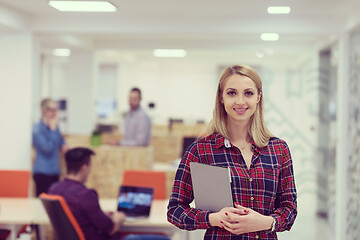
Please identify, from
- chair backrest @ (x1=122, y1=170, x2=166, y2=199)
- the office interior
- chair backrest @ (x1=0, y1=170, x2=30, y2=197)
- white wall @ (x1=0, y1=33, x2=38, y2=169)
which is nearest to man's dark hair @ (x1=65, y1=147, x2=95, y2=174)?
chair backrest @ (x1=122, y1=170, x2=166, y2=199)

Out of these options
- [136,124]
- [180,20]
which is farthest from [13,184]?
[180,20]

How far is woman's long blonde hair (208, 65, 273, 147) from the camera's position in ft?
6.19

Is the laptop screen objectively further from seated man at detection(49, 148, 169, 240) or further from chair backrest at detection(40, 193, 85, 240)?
chair backrest at detection(40, 193, 85, 240)

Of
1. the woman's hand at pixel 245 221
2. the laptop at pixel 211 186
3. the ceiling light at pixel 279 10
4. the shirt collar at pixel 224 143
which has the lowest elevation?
the woman's hand at pixel 245 221

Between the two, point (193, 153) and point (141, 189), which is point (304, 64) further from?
point (193, 153)

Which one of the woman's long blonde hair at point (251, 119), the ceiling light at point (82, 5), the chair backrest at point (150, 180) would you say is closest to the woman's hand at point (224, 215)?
the woman's long blonde hair at point (251, 119)

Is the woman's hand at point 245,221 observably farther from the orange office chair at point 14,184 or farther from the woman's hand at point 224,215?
the orange office chair at point 14,184

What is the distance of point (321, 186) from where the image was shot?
693 cm

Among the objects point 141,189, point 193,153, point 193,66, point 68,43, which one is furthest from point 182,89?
point 193,153

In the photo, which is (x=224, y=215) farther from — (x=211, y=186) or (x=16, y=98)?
(x=16, y=98)

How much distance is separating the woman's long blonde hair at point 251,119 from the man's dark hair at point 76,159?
81.5 inches

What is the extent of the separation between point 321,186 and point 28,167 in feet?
12.7

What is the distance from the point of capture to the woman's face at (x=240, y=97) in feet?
6.09

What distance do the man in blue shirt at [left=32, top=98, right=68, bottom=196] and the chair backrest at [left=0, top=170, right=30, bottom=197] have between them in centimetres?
110
